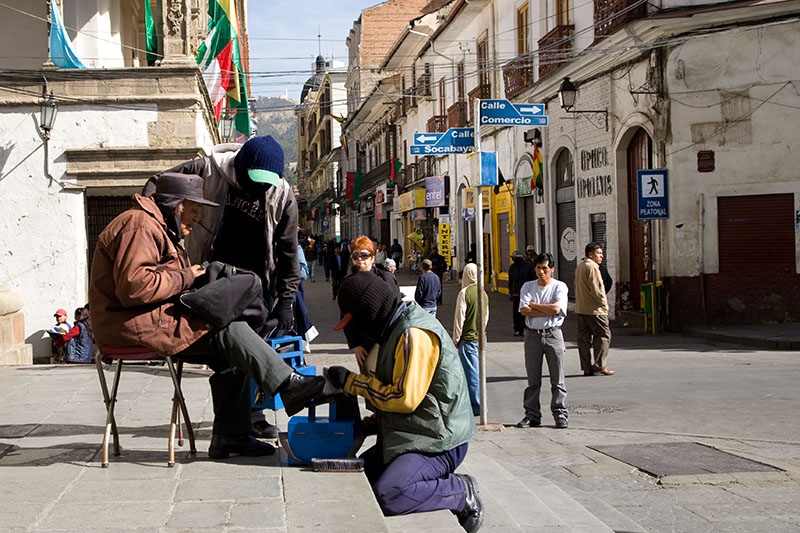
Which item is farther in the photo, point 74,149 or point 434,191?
point 434,191

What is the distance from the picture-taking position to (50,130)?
13.0m

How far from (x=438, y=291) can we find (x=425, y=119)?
88.5 feet

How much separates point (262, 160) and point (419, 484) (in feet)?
6.73

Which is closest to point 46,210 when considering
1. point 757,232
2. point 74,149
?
point 74,149

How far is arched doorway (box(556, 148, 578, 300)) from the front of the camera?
72.8 ft

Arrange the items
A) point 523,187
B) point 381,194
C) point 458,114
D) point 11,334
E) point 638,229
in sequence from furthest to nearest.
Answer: point 381,194, point 458,114, point 523,187, point 638,229, point 11,334

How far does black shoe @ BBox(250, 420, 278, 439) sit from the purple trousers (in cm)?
126

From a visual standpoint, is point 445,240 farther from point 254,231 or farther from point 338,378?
point 338,378

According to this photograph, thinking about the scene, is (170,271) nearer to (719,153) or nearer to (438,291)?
(438,291)

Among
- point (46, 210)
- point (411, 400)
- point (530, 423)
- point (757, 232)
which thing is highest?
point (46, 210)

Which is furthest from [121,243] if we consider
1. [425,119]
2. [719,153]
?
[425,119]

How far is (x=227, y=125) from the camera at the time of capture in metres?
29.9

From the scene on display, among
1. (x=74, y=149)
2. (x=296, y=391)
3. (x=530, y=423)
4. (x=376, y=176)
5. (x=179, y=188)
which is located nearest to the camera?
(x=296, y=391)

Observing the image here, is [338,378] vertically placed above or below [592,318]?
above
